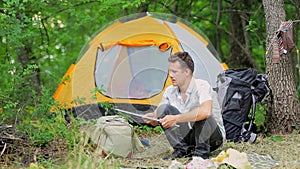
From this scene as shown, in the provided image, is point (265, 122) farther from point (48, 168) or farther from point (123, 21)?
point (48, 168)

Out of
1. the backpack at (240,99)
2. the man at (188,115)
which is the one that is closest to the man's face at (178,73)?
the man at (188,115)

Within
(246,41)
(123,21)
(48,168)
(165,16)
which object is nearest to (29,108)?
(123,21)

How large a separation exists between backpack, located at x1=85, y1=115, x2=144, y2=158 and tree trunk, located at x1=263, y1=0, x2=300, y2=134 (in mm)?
1450

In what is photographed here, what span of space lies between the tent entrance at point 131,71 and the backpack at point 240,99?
79cm

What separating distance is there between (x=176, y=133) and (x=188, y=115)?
0.25 meters

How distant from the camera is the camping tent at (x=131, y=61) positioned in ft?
16.5

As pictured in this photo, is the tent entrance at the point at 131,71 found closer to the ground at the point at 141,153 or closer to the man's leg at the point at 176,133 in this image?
the ground at the point at 141,153

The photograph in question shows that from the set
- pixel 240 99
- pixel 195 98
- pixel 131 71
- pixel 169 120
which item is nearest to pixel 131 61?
pixel 131 71

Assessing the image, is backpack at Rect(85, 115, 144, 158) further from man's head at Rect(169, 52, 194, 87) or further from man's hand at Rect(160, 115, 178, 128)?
man's head at Rect(169, 52, 194, 87)

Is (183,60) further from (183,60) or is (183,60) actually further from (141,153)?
(141,153)

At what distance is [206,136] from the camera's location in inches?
139

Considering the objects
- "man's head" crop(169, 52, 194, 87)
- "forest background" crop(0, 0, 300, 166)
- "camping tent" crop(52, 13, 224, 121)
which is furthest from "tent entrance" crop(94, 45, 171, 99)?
"man's head" crop(169, 52, 194, 87)

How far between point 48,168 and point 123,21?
2.57m

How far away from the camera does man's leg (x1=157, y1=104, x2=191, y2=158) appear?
362 centimetres
